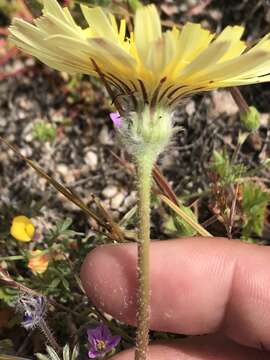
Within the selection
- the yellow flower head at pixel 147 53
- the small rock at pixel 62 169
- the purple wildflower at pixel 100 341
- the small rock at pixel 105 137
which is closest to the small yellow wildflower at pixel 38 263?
the purple wildflower at pixel 100 341

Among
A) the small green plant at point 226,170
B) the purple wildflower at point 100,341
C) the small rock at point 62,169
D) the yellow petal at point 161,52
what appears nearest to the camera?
the yellow petal at point 161,52

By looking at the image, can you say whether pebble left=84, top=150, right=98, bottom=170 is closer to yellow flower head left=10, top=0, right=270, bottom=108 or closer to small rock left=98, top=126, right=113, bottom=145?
small rock left=98, top=126, right=113, bottom=145

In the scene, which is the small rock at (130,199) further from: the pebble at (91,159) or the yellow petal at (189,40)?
the yellow petal at (189,40)

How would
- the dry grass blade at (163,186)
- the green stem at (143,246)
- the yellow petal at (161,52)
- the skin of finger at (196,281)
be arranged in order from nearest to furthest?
the yellow petal at (161,52)
the green stem at (143,246)
the skin of finger at (196,281)
the dry grass blade at (163,186)

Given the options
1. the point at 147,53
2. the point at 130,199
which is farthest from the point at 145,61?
the point at 130,199

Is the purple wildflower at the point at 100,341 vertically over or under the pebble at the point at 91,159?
under

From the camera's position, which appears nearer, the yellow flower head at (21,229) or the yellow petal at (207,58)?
the yellow petal at (207,58)

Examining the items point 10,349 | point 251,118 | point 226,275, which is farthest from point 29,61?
point 226,275

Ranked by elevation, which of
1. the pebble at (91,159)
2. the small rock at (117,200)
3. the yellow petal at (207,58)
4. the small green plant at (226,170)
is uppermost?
the yellow petal at (207,58)
